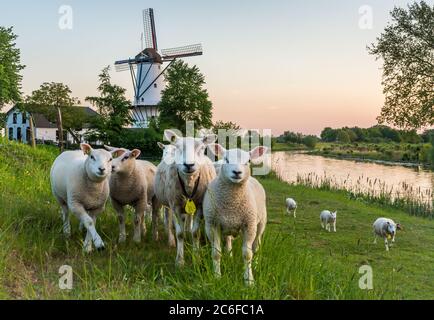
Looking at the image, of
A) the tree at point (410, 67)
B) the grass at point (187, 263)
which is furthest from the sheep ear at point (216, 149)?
the tree at point (410, 67)

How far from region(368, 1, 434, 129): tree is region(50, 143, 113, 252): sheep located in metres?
23.0

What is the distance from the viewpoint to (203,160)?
5.95 meters

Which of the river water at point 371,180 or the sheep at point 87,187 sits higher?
the sheep at point 87,187

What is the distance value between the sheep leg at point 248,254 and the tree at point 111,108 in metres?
33.4

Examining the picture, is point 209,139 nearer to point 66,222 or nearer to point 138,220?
point 138,220

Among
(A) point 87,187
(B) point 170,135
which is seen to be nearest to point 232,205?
(B) point 170,135

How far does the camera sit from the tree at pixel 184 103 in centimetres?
3828

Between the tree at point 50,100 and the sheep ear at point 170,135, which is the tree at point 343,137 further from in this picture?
the sheep ear at point 170,135

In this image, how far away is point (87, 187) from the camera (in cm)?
675

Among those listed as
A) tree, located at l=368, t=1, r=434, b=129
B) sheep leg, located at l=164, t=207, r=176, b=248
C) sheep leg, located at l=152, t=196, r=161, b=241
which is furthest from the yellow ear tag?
tree, located at l=368, t=1, r=434, b=129

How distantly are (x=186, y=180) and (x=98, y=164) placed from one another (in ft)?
4.49

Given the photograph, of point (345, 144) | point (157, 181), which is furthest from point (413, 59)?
point (345, 144)
